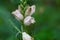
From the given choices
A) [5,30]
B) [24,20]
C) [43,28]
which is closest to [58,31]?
[43,28]

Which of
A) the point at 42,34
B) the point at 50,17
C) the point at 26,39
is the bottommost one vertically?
the point at 26,39

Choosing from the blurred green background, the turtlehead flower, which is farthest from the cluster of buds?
the blurred green background

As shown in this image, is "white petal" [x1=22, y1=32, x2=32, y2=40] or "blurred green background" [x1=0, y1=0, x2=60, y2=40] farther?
"blurred green background" [x1=0, y1=0, x2=60, y2=40]

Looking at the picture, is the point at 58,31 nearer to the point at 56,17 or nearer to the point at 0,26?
the point at 56,17

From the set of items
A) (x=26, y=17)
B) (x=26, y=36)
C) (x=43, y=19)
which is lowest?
(x=26, y=36)

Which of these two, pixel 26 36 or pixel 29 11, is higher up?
pixel 29 11

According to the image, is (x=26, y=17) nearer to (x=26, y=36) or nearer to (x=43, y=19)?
(x=26, y=36)

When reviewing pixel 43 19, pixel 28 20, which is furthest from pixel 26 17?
pixel 43 19

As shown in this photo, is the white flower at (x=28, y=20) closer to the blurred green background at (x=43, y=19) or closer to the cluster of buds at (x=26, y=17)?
the cluster of buds at (x=26, y=17)

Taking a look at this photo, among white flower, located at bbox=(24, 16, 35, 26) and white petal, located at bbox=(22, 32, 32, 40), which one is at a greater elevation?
white flower, located at bbox=(24, 16, 35, 26)

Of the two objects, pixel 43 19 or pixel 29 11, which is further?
pixel 43 19

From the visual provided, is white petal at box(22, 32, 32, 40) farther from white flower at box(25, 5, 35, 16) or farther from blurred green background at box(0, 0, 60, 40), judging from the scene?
blurred green background at box(0, 0, 60, 40)
